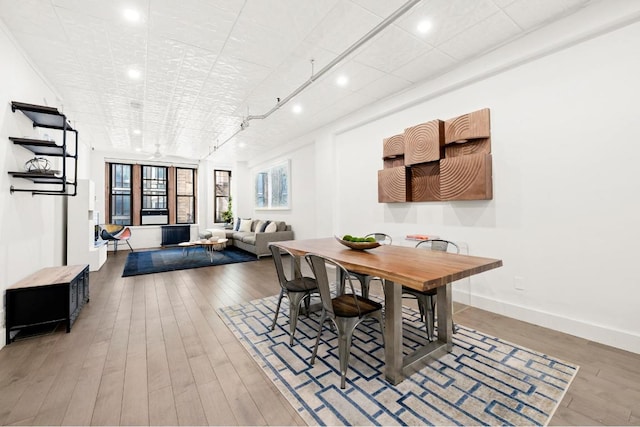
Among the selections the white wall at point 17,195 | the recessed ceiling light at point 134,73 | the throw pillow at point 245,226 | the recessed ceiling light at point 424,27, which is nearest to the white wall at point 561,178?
the recessed ceiling light at point 424,27

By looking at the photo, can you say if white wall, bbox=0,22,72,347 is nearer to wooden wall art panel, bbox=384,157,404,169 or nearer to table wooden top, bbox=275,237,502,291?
table wooden top, bbox=275,237,502,291

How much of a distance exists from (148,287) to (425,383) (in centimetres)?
422

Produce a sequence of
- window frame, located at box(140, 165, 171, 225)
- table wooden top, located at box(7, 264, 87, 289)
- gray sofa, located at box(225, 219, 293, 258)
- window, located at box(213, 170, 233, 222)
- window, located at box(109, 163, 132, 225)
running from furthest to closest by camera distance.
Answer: window, located at box(213, 170, 233, 222)
window frame, located at box(140, 165, 171, 225)
window, located at box(109, 163, 132, 225)
gray sofa, located at box(225, 219, 293, 258)
table wooden top, located at box(7, 264, 87, 289)

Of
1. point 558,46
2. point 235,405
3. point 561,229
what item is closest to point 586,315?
point 561,229

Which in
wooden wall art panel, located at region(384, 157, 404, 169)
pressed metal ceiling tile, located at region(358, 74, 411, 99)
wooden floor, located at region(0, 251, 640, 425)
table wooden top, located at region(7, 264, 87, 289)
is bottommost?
wooden floor, located at region(0, 251, 640, 425)

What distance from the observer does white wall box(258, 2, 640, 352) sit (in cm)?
235

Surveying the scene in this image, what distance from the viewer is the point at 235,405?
1714mm

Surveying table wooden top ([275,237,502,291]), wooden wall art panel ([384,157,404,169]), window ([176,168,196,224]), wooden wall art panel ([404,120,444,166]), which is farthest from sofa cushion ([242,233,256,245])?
table wooden top ([275,237,502,291])

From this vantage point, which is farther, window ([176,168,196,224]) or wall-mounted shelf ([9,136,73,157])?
window ([176,168,196,224])

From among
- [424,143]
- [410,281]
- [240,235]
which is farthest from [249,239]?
[410,281]

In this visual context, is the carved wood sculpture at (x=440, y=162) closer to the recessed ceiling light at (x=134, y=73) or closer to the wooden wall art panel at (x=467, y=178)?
the wooden wall art panel at (x=467, y=178)

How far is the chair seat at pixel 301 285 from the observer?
8.29 feet

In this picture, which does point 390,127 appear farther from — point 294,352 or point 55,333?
point 55,333

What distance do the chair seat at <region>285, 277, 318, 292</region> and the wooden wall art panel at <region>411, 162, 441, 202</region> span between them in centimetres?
216
